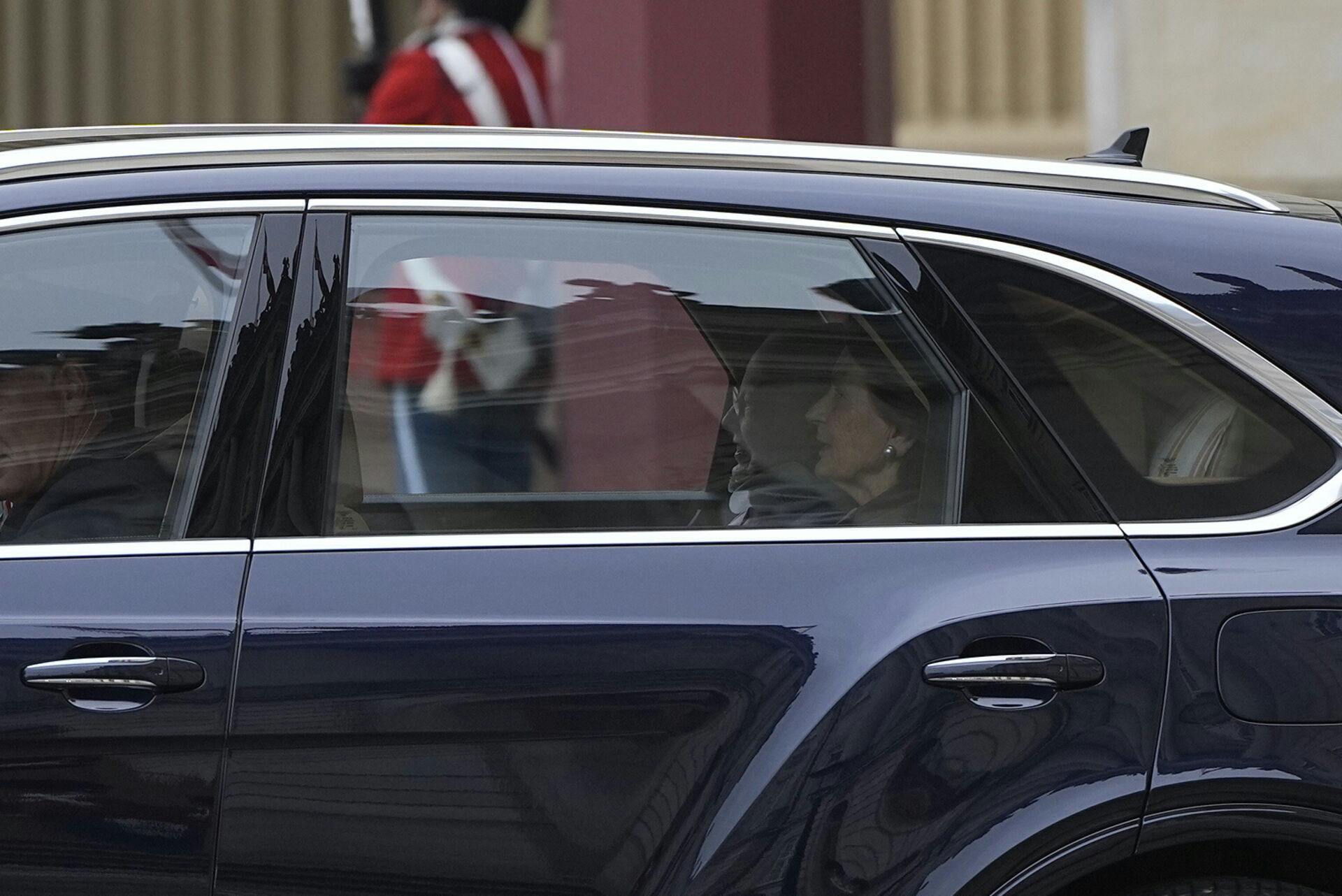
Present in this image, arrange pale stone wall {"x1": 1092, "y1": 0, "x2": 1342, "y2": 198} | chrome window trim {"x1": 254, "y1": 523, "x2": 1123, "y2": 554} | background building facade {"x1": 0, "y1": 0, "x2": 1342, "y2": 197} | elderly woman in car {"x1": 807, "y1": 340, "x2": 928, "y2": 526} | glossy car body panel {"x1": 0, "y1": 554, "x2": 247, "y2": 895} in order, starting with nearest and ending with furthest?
glossy car body panel {"x1": 0, "y1": 554, "x2": 247, "y2": 895} → chrome window trim {"x1": 254, "y1": 523, "x2": 1123, "y2": 554} → elderly woman in car {"x1": 807, "y1": 340, "x2": 928, "y2": 526} → background building facade {"x1": 0, "y1": 0, "x2": 1342, "y2": 197} → pale stone wall {"x1": 1092, "y1": 0, "x2": 1342, "y2": 198}

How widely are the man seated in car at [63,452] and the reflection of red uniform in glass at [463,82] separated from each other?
8.50 ft

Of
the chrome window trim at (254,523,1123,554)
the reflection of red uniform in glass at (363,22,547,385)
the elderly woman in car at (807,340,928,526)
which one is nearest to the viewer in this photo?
the chrome window trim at (254,523,1123,554)

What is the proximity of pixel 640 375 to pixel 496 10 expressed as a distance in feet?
10.1

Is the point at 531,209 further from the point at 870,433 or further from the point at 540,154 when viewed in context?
the point at 870,433

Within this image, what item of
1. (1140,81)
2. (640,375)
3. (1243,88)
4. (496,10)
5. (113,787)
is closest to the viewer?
(113,787)

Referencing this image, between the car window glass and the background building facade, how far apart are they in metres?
2.89

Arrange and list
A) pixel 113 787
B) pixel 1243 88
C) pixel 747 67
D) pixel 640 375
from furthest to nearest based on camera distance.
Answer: pixel 1243 88 → pixel 747 67 → pixel 640 375 → pixel 113 787

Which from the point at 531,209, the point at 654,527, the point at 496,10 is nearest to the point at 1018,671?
the point at 654,527

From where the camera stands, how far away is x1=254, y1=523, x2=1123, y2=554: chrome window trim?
6.34ft

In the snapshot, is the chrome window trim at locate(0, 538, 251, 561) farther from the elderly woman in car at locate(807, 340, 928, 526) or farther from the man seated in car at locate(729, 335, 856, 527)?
the elderly woman in car at locate(807, 340, 928, 526)

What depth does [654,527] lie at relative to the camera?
1.98m

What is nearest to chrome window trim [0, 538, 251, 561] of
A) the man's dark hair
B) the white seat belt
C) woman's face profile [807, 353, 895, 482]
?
woman's face profile [807, 353, 895, 482]

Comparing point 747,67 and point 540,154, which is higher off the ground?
point 747,67

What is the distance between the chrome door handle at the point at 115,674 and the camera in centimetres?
185
